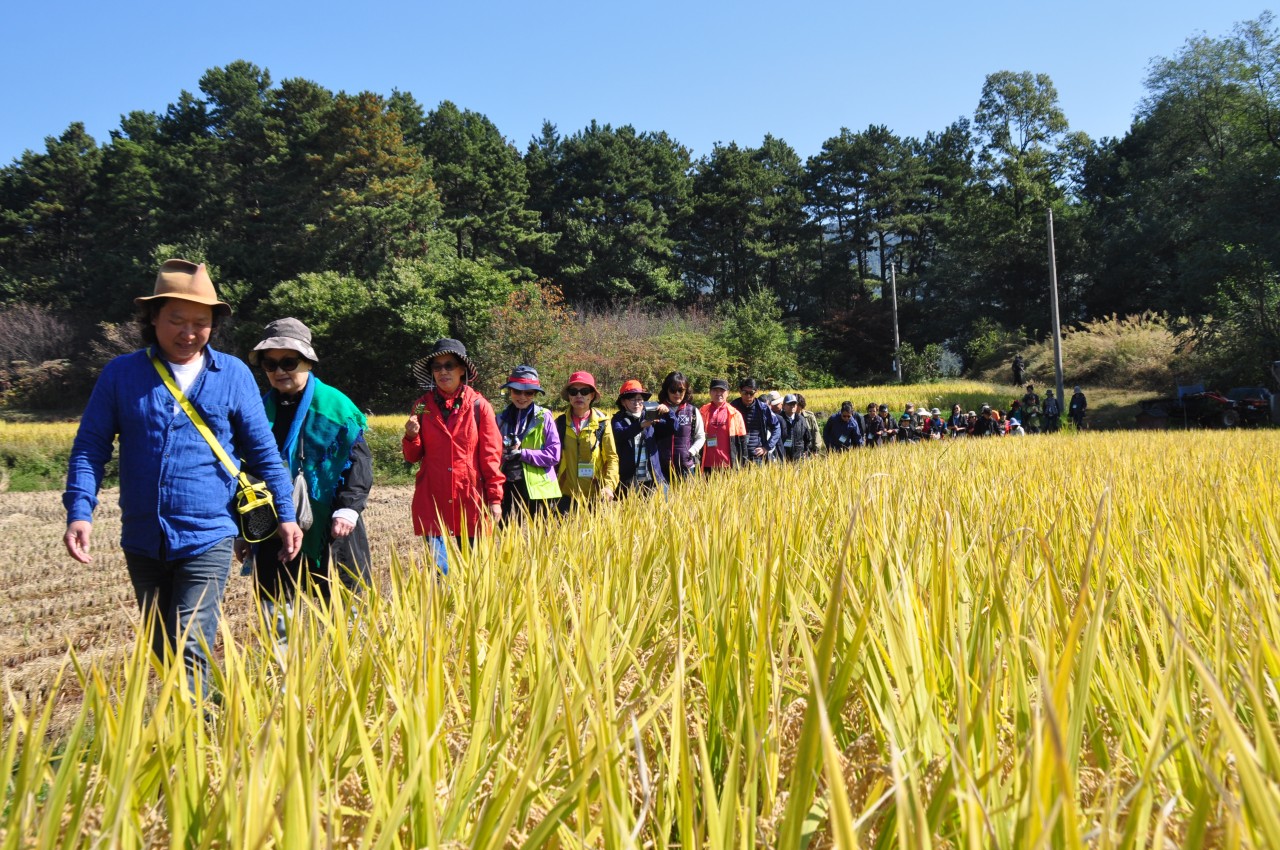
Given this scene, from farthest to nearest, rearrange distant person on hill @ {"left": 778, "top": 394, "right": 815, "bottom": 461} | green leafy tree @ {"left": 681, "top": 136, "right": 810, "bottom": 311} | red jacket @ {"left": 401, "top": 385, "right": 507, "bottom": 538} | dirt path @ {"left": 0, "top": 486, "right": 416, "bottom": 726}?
green leafy tree @ {"left": 681, "top": 136, "right": 810, "bottom": 311} < distant person on hill @ {"left": 778, "top": 394, "right": 815, "bottom": 461} < red jacket @ {"left": 401, "top": 385, "right": 507, "bottom": 538} < dirt path @ {"left": 0, "top": 486, "right": 416, "bottom": 726}

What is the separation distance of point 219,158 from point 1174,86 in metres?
43.5

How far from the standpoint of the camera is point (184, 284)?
235 centimetres

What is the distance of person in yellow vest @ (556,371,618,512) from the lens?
193 inches

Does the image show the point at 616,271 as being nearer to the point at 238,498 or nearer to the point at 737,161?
the point at 737,161

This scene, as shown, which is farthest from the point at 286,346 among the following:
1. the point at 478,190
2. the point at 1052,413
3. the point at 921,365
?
the point at 478,190

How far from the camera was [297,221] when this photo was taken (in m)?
33.2

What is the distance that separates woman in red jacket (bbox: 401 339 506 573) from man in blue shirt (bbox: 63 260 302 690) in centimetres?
132

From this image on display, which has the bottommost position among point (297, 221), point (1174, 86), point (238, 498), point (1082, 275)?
point (238, 498)

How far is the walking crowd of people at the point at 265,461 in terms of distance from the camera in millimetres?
2273

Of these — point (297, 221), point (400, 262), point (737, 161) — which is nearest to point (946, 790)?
point (400, 262)

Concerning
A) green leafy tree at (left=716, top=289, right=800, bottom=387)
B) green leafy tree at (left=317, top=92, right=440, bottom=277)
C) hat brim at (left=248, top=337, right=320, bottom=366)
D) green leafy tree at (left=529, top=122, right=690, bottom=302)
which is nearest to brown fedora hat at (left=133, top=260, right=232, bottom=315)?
hat brim at (left=248, top=337, right=320, bottom=366)

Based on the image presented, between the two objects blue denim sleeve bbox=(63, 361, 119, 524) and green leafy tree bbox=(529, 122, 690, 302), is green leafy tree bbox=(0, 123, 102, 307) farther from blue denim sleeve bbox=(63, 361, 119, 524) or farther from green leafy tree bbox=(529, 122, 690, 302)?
blue denim sleeve bbox=(63, 361, 119, 524)

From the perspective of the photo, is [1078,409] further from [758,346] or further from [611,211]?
[611,211]

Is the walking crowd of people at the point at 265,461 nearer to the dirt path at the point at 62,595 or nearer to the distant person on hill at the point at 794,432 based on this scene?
Result: the dirt path at the point at 62,595
